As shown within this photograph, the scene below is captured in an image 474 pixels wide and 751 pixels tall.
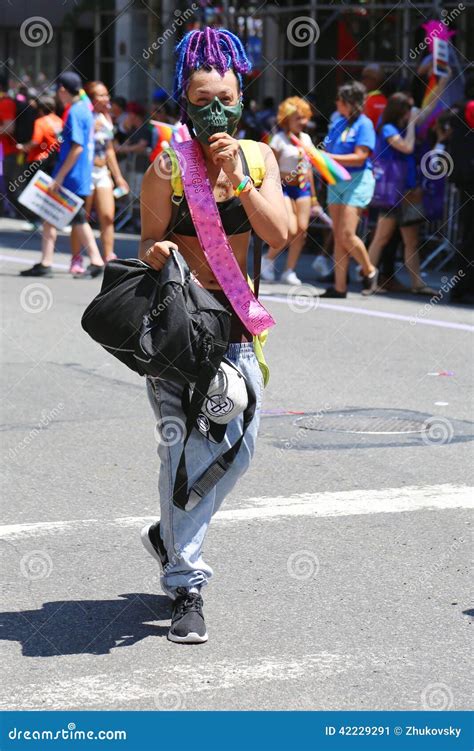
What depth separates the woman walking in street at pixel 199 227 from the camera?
4.48 metres

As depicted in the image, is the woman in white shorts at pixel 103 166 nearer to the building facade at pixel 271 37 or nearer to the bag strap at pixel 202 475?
the building facade at pixel 271 37

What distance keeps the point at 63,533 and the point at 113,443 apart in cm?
174

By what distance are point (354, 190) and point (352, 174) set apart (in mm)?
164

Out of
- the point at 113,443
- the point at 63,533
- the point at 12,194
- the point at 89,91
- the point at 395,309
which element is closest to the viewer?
the point at 63,533

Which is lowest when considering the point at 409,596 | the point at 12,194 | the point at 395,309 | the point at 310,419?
the point at 12,194

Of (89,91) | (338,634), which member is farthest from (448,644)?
(89,91)

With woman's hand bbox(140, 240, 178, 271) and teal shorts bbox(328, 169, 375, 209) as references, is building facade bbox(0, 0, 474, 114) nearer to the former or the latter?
teal shorts bbox(328, 169, 375, 209)

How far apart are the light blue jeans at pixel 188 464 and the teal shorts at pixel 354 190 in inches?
355

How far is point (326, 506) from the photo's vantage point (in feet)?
20.7

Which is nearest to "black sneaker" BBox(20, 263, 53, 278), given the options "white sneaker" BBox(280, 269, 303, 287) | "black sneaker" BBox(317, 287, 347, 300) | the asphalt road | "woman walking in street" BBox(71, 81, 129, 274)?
"woman walking in street" BBox(71, 81, 129, 274)

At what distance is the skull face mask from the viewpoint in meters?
4.45

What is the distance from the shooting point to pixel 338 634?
184 inches

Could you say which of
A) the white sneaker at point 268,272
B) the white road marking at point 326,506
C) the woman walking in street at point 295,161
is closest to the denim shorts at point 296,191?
the woman walking in street at point 295,161
